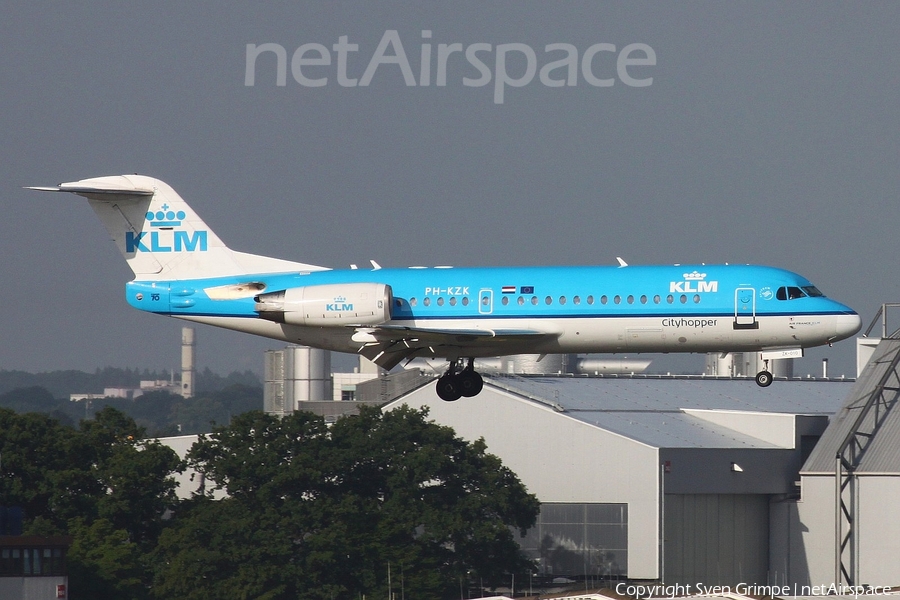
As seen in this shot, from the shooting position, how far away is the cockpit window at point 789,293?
3769cm

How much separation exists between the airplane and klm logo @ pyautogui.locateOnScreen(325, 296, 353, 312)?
1.1 inches

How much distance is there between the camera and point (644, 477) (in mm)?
74562

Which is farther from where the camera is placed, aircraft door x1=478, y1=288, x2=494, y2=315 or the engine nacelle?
aircraft door x1=478, y1=288, x2=494, y2=315

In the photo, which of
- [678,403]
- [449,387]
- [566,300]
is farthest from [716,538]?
[566,300]

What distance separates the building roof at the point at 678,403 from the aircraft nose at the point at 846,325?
126ft

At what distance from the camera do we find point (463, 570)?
74.4 metres

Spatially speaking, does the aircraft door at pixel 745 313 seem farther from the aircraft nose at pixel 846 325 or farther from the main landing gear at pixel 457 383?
the main landing gear at pixel 457 383

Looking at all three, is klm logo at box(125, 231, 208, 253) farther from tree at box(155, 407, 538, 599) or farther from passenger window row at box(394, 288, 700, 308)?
tree at box(155, 407, 538, 599)

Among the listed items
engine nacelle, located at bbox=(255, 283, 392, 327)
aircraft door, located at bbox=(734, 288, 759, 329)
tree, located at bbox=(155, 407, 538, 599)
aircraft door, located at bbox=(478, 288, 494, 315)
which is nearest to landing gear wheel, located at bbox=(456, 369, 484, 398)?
aircraft door, located at bbox=(478, 288, 494, 315)

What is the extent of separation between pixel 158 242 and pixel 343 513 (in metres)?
35.1

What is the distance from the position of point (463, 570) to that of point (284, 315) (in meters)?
38.9

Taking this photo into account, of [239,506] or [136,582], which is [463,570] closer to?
[239,506]

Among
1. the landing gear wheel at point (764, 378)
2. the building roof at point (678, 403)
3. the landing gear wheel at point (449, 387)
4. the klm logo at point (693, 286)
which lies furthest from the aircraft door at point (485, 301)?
the building roof at point (678, 403)

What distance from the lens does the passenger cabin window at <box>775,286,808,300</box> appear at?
37688 millimetres
